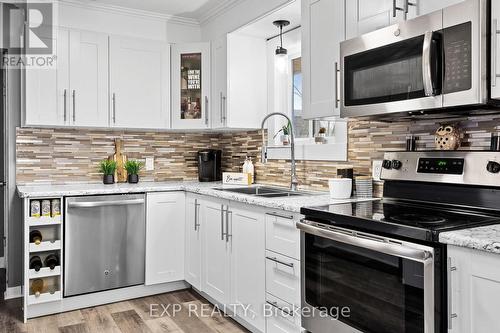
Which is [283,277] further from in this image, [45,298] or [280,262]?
[45,298]

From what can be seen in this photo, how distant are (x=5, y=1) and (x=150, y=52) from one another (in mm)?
1178

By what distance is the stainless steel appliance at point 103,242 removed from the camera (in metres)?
3.05

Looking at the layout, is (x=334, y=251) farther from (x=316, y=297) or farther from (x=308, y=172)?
(x=308, y=172)

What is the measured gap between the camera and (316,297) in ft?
6.46

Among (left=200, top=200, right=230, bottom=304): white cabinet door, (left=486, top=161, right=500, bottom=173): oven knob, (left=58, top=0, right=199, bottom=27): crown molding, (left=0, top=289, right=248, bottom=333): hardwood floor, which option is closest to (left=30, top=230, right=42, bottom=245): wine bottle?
(left=0, top=289, right=248, bottom=333): hardwood floor

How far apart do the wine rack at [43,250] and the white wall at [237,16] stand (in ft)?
6.20

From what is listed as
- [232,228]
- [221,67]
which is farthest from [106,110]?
[232,228]

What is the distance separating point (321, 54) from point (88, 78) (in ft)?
6.62

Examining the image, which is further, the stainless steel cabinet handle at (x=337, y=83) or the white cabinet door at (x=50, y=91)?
the white cabinet door at (x=50, y=91)

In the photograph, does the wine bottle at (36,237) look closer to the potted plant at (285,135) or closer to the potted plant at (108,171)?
the potted plant at (108,171)

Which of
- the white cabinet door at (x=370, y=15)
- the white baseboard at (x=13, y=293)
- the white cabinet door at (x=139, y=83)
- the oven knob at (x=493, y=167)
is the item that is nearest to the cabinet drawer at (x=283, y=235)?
the oven knob at (x=493, y=167)

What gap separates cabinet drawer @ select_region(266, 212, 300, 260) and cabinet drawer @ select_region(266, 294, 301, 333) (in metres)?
0.28

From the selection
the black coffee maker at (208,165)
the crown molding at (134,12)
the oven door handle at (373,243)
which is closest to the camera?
the oven door handle at (373,243)

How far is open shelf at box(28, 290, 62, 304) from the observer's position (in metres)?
2.90
